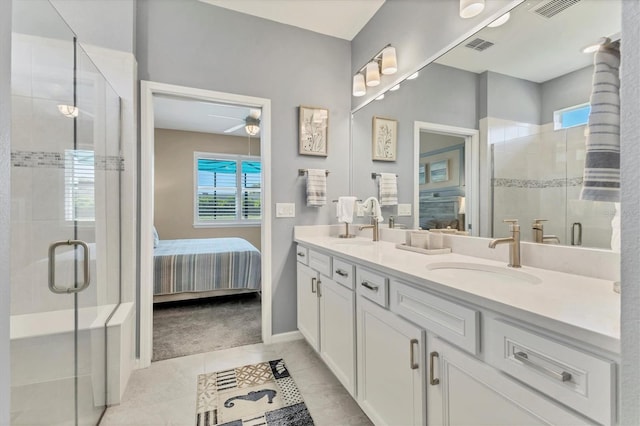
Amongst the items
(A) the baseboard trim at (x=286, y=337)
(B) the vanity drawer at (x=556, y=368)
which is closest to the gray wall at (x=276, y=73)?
(A) the baseboard trim at (x=286, y=337)

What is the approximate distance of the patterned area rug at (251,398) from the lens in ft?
5.15

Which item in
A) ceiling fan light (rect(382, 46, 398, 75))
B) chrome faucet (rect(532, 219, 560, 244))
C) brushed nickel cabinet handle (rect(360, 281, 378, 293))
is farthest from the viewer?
ceiling fan light (rect(382, 46, 398, 75))

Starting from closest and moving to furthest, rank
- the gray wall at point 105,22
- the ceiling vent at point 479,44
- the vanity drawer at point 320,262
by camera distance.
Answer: the ceiling vent at point 479,44 < the vanity drawer at point 320,262 < the gray wall at point 105,22

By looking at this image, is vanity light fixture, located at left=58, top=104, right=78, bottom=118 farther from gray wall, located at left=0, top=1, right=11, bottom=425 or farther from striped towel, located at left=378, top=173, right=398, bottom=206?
striped towel, located at left=378, top=173, right=398, bottom=206

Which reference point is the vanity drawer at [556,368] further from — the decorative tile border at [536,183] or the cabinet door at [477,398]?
the decorative tile border at [536,183]

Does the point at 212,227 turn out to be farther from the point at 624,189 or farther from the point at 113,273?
the point at 624,189

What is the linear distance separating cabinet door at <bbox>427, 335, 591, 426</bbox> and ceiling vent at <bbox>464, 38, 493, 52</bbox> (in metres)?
1.47

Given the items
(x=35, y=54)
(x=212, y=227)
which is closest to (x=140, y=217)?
(x=35, y=54)

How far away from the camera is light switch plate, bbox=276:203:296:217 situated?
2.49 metres

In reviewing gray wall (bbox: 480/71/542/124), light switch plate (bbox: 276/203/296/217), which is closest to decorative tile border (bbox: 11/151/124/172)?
light switch plate (bbox: 276/203/296/217)

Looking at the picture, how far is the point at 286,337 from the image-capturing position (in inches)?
99.1

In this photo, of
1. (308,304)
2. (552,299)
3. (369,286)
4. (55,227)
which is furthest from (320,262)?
(55,227)

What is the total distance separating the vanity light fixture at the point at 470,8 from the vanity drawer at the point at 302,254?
5.77ft

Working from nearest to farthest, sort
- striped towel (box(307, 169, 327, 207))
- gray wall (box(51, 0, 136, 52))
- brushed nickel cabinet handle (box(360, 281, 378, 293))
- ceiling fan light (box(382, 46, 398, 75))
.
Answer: brushed nickel cabinet handle (box(360, 281, 378, 293)), gray wall (box(51, 0, 136, 52)), ceiling fan light (box(382, 46, 398, 75)), striped towel (box(307, 169, 327, 207))
